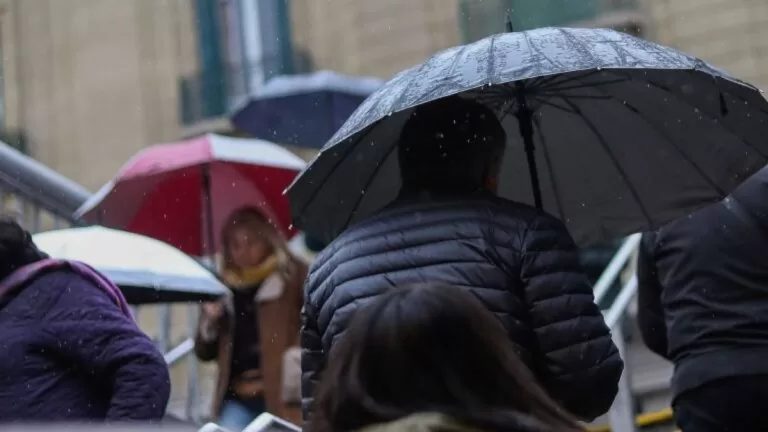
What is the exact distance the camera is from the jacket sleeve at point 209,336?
7.11 metres

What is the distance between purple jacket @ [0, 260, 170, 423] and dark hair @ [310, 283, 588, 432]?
6.29 feet

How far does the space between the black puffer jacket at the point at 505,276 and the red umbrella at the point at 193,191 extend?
4.87 m

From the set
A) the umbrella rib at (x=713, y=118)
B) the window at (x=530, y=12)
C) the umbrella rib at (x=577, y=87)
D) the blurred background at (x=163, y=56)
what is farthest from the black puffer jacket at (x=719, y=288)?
the blurred background at (x=163, y=56)

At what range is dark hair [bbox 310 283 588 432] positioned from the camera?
7.50ft

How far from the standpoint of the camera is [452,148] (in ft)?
12.2

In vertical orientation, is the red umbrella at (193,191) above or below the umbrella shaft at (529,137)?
below

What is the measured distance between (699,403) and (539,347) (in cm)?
140

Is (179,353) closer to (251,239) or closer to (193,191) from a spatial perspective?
(193,191)

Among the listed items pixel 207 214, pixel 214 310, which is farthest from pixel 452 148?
pixel 207 214

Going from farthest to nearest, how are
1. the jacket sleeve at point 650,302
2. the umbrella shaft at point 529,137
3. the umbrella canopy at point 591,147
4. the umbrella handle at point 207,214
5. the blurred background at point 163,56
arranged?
the blurred background at point 163,56
the umbrella handle at point 207,214
the jacket sleeve at point 650,302
the umbrella shaft at point 529,137
the umbrella canopy at point 591,147

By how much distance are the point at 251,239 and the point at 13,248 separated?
2.70 metres

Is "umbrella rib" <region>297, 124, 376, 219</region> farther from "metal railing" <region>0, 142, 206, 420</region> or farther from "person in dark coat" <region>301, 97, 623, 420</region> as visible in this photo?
"metal railing" <region>0, 142, 206, 420</region>

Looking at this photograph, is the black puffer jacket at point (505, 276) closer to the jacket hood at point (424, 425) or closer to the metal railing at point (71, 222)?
the jacket hood at point (424, 425)

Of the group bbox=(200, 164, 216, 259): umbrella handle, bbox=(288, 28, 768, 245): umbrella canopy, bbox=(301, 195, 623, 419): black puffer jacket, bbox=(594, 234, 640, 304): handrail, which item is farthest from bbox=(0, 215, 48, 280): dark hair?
bbox=(200, 164, 216, 259): umbrella handle
